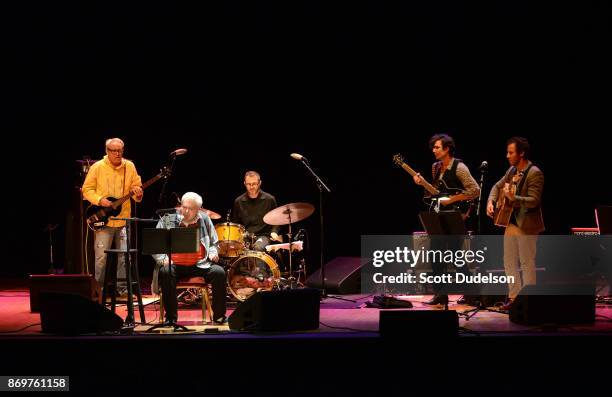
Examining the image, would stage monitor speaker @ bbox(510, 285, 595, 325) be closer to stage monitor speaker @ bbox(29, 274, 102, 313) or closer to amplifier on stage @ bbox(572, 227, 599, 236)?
amplifier on stage @ bbox(572, 227, 599, 236)

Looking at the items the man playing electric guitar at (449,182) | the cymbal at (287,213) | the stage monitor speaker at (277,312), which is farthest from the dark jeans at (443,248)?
the stage monitor speaker at (277,312)

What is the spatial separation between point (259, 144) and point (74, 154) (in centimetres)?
254

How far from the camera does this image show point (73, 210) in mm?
8117

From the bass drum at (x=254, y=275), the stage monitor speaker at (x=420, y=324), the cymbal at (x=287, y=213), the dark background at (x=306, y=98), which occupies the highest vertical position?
the dark background at (x=306, y=98)

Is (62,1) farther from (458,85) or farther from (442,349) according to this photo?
(442,349)

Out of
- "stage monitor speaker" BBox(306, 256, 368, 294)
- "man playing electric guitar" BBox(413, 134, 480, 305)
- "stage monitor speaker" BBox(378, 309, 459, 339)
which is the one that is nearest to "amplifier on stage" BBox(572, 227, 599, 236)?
"man playing electric guitar" BBox(413, 134, 480, 305)

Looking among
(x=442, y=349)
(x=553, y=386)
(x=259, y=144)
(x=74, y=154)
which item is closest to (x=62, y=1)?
(x=74, y=154)

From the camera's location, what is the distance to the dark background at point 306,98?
29.8 feet

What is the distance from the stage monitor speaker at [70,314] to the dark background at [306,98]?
2.41 meters

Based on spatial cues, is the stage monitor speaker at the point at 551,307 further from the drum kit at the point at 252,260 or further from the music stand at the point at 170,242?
the music stand at the point at 170,242

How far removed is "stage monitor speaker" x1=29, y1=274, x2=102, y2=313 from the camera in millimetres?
7344

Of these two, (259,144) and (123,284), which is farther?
(259,144)

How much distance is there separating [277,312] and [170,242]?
3.58 ft

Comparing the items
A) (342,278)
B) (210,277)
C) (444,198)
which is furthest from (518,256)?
(210,277)
